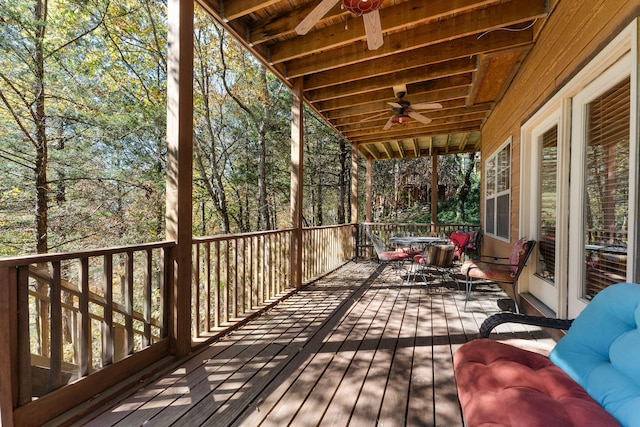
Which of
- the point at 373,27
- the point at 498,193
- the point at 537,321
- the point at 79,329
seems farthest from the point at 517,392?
the point at 498,193

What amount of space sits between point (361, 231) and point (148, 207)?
594 centimetres

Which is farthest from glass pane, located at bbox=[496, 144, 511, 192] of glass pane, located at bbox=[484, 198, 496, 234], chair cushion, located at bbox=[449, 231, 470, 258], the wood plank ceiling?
chair cushion, located at bbox=[449, 231, 470, 258]

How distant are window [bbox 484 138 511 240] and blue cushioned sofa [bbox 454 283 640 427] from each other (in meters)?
3.30

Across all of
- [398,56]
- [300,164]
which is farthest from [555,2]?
[300,164]

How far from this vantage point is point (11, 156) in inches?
223

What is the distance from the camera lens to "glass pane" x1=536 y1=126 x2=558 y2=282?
9.32 feet

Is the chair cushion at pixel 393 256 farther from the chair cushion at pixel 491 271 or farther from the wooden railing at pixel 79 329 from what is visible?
the wooden railing at pixel 79 329

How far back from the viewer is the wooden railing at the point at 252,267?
279 centimetres

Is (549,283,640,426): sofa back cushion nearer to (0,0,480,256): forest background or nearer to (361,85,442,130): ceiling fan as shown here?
(361,85,442,130): ceiling fan

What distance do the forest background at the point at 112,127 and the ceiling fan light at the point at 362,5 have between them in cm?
674

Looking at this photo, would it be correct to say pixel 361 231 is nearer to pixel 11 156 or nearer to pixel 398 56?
pixel 398 56

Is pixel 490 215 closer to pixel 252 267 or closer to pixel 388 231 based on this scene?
pixel 388 231

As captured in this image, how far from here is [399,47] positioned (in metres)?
3.41

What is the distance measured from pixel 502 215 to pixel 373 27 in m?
3.75
